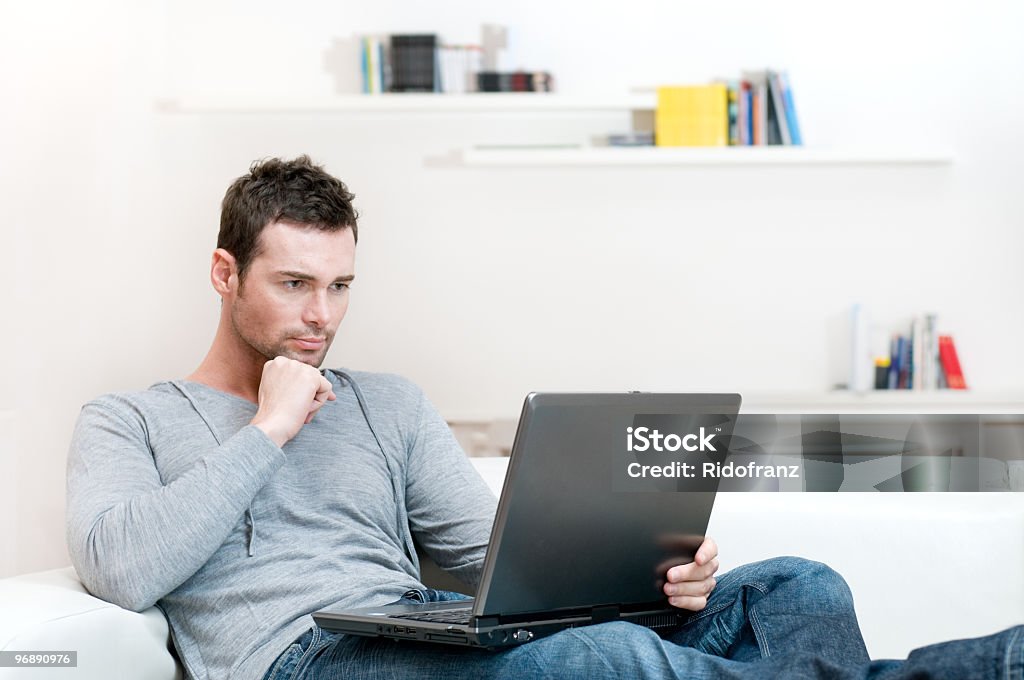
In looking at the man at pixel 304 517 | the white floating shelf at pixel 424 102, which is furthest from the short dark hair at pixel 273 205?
the white floating shelf at pixel 424 102

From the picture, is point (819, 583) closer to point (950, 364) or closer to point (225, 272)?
point (225, 272)

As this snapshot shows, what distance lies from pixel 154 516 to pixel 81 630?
15 cm

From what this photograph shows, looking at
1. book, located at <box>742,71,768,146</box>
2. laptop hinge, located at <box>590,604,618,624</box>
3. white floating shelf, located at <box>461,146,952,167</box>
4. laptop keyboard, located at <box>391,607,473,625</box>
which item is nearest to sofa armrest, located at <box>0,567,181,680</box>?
laptop keyboard, located at <box>391,607,473,625</box>

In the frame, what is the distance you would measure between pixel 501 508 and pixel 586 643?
6.8 inches

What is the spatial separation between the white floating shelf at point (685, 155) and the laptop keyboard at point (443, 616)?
2.01m

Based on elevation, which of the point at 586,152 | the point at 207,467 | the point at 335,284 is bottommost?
the point at 207,467

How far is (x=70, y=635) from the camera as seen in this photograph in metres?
1.21

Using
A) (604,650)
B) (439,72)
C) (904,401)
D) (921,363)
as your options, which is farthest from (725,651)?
(439,72)

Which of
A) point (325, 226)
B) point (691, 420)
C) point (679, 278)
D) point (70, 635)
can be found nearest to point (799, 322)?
point (679, 278)

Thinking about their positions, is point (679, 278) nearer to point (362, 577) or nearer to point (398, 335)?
point (398, 335)

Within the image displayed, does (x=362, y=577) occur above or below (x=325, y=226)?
below

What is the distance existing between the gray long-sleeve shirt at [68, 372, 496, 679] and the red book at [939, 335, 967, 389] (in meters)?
1.99

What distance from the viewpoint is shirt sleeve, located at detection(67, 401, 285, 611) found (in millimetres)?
1281

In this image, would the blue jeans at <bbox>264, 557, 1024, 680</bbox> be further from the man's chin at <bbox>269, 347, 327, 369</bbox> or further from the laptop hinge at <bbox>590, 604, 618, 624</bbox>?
the man's chin at <bbox>269, 347, 327, 369</bbox>
